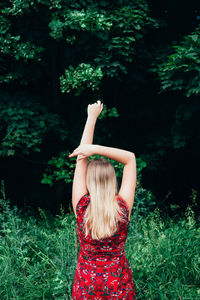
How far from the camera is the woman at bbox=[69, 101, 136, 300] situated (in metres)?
1.92

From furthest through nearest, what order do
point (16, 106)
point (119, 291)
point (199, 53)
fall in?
point (16, 106), point (199, 53), point (119, 291)

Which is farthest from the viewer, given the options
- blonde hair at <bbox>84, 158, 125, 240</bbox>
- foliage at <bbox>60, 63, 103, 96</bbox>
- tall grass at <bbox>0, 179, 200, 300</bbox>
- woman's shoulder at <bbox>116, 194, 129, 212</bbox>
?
foliage at <bbox>60, 63, 103, 96</bbox>

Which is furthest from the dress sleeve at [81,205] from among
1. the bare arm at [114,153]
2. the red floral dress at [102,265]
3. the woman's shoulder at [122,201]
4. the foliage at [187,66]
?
the foliage at [187,66]

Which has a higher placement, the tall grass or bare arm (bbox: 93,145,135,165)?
bare arm (bbox: 93,145,135,165)

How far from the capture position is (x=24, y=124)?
5184mm

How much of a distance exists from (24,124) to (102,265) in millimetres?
3630

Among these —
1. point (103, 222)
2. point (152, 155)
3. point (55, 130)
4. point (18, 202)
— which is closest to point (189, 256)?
point (103, 222)

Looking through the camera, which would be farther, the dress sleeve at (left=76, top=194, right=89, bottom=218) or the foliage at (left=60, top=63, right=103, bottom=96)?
the foliage at (left=60, top=63, right=103, bottom=96)

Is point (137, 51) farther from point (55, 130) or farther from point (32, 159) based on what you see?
point (32, 159)

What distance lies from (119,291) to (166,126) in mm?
4830

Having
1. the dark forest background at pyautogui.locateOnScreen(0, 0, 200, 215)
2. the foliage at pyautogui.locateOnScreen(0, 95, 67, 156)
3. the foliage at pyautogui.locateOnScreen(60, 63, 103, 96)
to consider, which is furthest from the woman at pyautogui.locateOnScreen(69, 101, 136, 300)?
the foliage at pyautogui.locateOnScreen(0, 95, 67, 156)

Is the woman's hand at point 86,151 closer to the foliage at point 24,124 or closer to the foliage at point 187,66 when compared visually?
the foliage at point 187,66

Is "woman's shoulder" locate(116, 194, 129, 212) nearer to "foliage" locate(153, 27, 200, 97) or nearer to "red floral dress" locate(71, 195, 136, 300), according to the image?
"red floral dress" locate(71, 195, 136, 300)

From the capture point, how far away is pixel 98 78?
4.99 meters
